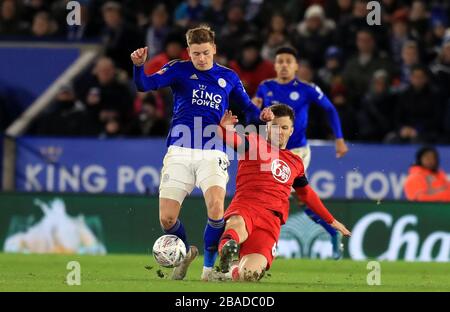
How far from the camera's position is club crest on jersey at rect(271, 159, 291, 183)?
12000 millimetres

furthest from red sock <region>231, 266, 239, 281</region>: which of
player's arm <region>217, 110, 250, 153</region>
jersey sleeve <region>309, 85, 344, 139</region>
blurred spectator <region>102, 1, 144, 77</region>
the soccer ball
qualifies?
blurred spectator <region>102, 1, 144, 77</region>

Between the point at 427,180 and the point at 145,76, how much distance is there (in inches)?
270

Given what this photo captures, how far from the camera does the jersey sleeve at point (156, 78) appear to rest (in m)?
11.7

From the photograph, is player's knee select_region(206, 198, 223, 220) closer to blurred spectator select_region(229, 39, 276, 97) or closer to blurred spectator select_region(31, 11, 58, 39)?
blurred spectator select_region(229, 39, 276, 97)

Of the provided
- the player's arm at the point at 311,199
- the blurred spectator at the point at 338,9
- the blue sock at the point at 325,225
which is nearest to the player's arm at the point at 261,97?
the blue sock at the point at 325,225

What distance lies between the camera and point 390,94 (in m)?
19.1

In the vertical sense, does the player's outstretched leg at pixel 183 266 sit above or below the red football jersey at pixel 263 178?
below

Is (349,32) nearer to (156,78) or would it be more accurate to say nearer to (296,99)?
(296,99)

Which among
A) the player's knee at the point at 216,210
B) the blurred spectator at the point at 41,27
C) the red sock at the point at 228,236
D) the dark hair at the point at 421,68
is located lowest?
the red sock at the point at 228,236

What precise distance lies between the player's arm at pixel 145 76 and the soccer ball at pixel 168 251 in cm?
133

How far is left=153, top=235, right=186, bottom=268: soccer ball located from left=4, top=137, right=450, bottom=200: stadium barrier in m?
6.49

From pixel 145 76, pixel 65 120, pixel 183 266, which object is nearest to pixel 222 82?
pixel 145 76

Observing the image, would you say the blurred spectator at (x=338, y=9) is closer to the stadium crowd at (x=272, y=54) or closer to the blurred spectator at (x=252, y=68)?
the stadium crowd at (x=272, y=54)

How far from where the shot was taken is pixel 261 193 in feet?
39.1
